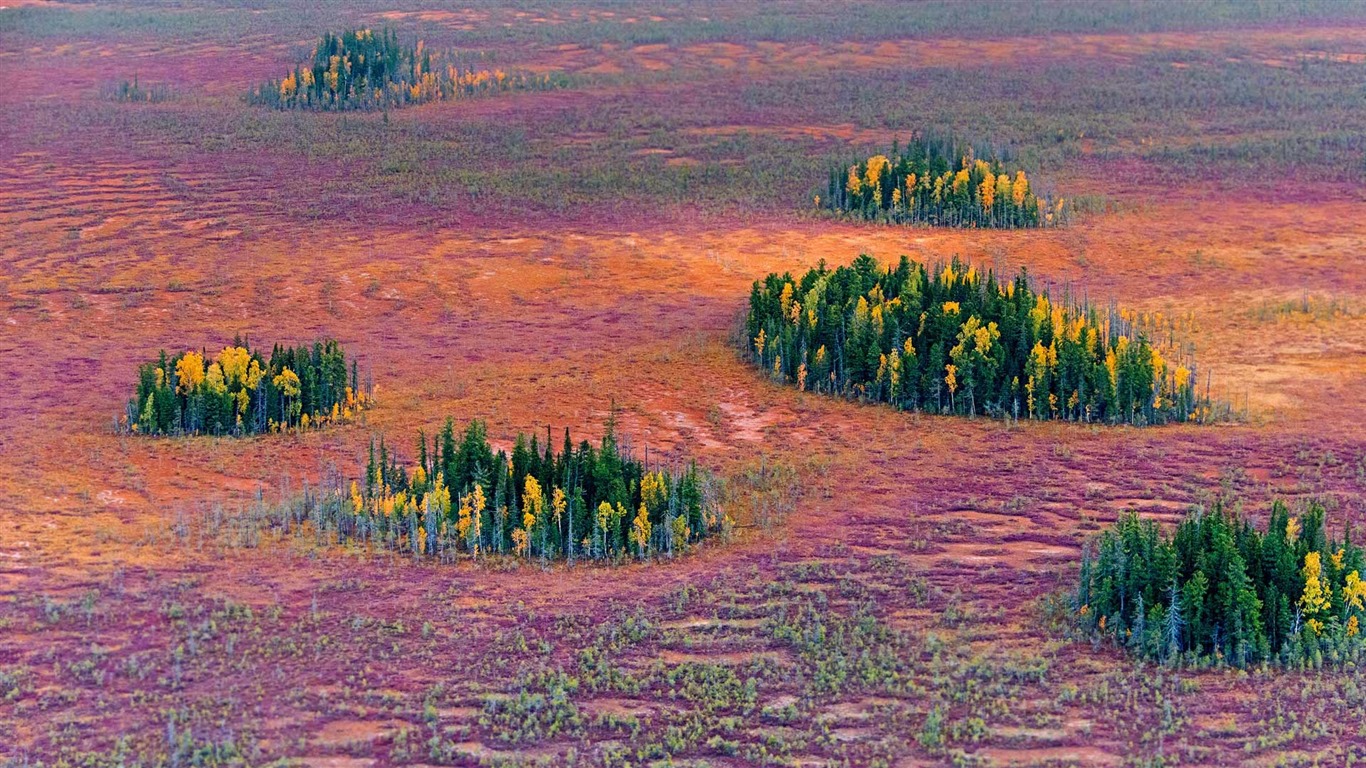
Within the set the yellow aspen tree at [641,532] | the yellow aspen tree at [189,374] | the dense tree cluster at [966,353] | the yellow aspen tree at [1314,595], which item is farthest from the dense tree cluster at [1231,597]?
the yellow aspen tree at [189,374]

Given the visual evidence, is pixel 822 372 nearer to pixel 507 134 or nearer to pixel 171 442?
pixel 171 442

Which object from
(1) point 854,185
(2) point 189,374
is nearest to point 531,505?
(2) point 189,374

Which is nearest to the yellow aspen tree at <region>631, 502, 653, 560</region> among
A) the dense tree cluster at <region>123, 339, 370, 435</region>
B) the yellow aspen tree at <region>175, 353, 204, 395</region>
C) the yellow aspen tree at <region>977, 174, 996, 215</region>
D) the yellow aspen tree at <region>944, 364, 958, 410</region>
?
the dense tree cluster at <region>123, 339, 370, 435</region>

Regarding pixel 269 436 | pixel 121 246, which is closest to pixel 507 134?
pixel 121 246

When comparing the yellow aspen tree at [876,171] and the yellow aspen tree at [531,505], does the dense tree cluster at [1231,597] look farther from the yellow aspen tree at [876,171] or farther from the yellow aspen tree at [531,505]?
the yellow aspen tree at [876,171]

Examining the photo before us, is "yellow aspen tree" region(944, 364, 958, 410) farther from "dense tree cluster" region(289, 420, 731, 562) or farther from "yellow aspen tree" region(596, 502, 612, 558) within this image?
"yellow aspen tree" region(596, 502, 612, 558)
